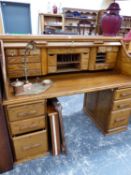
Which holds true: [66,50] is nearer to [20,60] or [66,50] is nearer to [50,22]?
[20,60]

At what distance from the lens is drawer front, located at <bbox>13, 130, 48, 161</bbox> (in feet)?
4.31

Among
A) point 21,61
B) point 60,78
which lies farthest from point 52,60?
point 21,61

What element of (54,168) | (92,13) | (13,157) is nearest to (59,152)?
(54,168)

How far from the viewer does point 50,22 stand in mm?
4793

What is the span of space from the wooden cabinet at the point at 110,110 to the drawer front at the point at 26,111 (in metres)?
0.80

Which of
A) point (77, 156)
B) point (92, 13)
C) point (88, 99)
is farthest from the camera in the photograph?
point (92, 13)

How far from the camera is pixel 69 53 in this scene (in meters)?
1.54

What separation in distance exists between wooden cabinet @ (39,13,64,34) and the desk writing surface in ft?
11.5

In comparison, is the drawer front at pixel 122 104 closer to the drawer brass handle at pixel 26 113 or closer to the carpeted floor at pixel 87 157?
the carpeted floor at pixel 87 157

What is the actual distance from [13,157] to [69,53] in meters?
1.20

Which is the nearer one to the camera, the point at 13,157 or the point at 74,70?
the point at 13,157

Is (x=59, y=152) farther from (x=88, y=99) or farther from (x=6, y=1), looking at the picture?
(x=6, y=1)

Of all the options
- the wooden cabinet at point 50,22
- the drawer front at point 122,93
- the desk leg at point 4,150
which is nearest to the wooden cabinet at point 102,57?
the drawer front at point 122,93

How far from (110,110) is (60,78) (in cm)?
69
